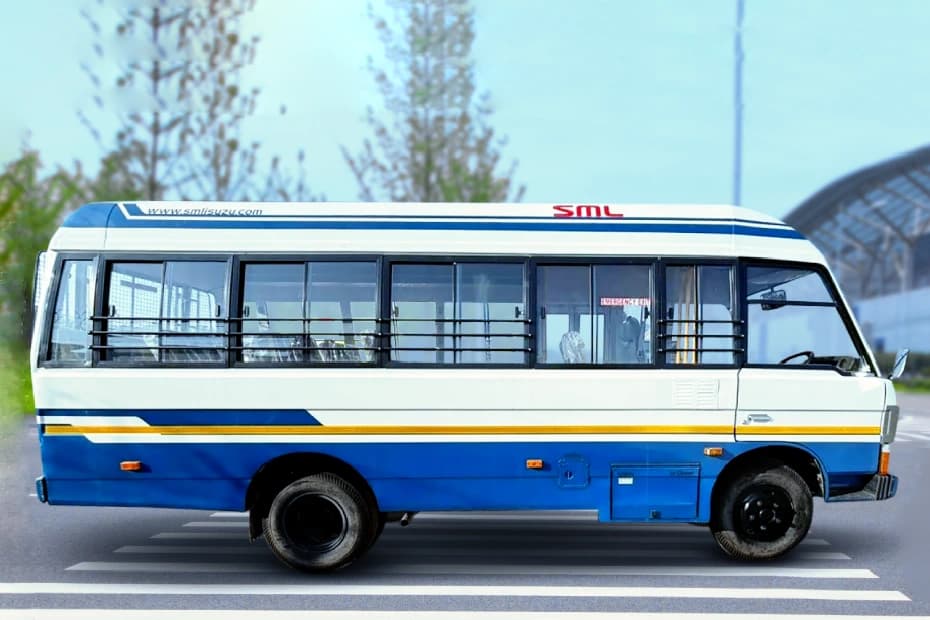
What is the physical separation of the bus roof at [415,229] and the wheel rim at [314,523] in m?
1.91

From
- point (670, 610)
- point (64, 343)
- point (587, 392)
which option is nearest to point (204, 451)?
point (64, 343)

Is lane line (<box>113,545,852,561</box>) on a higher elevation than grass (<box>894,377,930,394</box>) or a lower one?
higher

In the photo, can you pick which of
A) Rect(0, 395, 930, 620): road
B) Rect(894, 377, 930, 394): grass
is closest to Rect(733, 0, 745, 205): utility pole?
Rect(0, 395, 930, 620): road

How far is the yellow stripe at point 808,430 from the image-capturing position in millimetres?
8141

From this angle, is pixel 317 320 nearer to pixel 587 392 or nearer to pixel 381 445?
pixel 381 445

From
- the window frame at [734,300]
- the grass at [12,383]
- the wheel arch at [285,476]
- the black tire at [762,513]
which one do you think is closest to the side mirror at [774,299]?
the window frame at [734,300]

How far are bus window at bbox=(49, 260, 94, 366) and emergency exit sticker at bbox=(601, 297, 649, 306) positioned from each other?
3956mm

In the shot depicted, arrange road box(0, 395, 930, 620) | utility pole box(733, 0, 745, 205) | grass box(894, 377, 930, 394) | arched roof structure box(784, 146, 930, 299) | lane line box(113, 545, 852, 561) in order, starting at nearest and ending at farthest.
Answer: road box(0, 395, 930, 620), lane line box(113, 545, 852, 561), utility pole box(733, 0, 745, 205), grass box(894, 377, 930, 394), arched roof structure box(784, 146, 930, 299)

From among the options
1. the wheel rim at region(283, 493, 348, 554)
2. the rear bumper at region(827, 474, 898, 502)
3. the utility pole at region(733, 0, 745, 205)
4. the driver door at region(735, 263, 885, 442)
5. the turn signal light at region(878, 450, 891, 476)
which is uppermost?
the utility pole at region(733, 0, 745, 205)

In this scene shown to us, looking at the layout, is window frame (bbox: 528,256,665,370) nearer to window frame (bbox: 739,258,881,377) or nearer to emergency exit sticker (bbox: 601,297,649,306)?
emergency exit sticker (bbox: 601,297,649,306)

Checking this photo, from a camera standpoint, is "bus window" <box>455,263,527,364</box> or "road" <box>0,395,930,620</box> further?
"bus window" <box>455,263,527,364</box>

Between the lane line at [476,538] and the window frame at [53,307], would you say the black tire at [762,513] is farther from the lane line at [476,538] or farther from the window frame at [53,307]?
the window frame at [53,307]

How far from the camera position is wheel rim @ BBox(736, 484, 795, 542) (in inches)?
325

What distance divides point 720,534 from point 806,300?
1.96m
